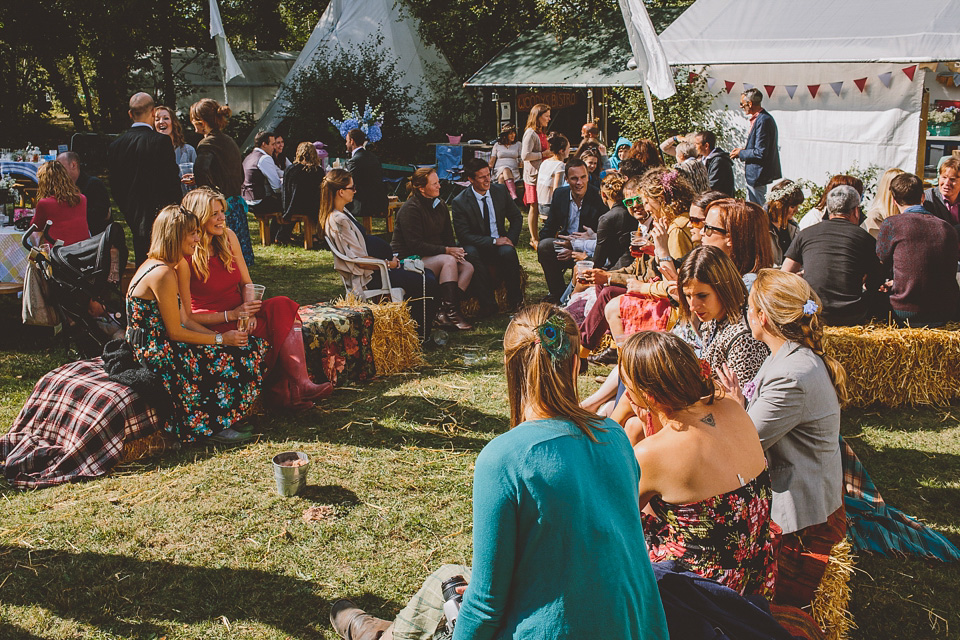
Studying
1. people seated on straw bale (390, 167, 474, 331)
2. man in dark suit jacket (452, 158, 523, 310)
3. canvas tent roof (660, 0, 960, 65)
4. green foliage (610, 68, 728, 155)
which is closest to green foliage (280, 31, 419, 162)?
green foliage (610, 68, 728, 155)

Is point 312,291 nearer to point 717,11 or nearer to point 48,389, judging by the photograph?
point 48,389

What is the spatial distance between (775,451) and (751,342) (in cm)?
81

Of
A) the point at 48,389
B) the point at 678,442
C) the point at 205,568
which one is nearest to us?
the point at 678,442

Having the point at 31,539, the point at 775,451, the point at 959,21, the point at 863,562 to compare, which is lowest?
the point at 863,562

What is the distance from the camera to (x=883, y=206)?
6004mm

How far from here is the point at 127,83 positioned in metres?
22.6

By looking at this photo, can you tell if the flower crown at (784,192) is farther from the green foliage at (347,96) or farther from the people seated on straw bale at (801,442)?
the green foliage at (347,96)

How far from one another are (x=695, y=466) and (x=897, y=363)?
3.62m

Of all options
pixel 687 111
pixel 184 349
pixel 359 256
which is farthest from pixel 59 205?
pixel 687 111

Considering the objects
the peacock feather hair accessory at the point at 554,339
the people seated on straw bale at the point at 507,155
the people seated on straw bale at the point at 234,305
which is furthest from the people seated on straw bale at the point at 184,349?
the people seated on straw bale at the point at 507,155

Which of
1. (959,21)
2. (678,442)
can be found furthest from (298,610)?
(959,21)

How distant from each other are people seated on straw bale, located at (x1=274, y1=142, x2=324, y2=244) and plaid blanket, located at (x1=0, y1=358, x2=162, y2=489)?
613cm

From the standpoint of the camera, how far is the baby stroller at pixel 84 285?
6.17 meters

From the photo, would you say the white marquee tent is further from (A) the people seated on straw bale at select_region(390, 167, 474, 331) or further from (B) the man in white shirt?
(B) the man in white shirt
